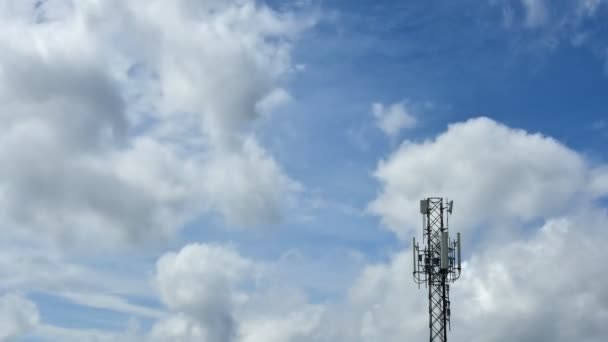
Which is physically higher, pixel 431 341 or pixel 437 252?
pixel 437 252

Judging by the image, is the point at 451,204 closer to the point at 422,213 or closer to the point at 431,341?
the point at 422,213

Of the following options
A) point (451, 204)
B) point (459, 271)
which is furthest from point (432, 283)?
Result: point (451, 204)

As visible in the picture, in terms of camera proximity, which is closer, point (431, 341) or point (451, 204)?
point (431, 341)

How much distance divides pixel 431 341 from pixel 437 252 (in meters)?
8.77

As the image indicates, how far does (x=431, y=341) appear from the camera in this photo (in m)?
65.8

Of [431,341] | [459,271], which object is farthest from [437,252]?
[431,341]

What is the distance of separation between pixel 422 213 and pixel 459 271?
264 inches

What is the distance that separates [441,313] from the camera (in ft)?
220

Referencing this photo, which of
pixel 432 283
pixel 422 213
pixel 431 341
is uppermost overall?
pixel 422 213

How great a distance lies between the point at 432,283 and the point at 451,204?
26.6 ft

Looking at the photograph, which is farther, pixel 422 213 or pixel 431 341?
pixel 422 213

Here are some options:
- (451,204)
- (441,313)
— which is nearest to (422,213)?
(451,204)

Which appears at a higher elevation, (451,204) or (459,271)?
(451,204)

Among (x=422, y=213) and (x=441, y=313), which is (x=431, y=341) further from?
(x=422, y=213)
